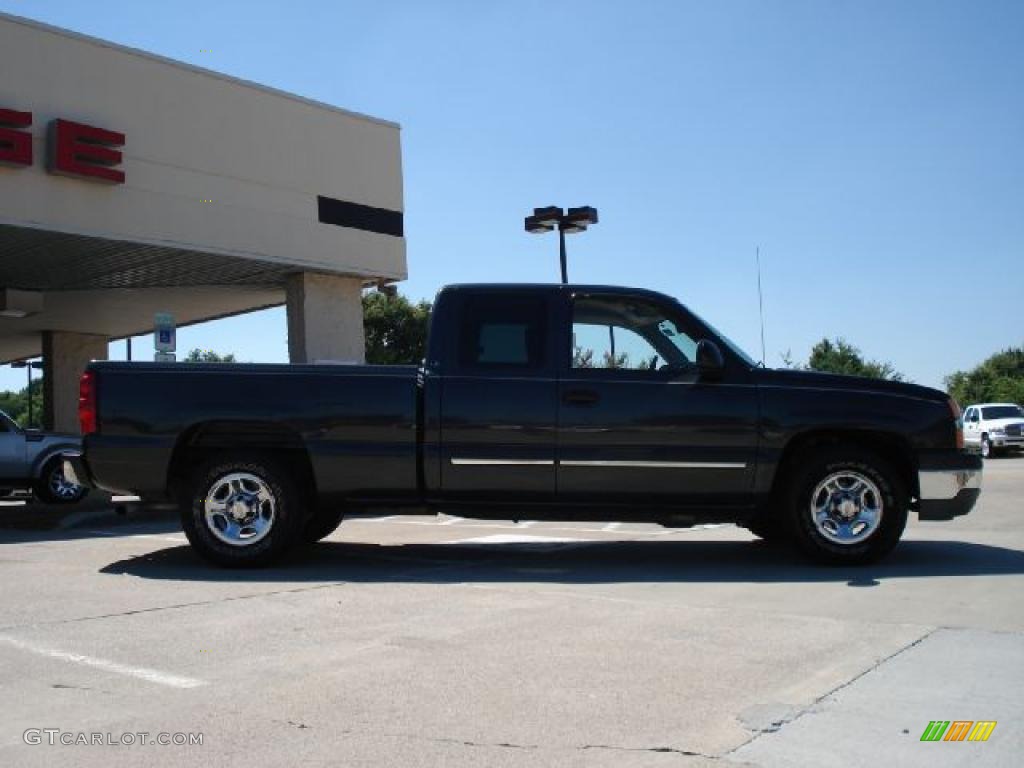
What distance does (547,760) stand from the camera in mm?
3451

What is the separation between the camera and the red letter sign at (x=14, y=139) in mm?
14750

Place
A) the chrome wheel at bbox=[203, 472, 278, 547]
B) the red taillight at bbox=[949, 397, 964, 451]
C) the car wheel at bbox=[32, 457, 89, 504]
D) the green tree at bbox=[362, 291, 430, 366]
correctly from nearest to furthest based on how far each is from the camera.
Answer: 1. the red taillight at bbox=[949, 397, 964, 451]
2. the chrome wheel at bbox=[203, 472, 278, 547]
3. the car wheel at bbox=[32, 457, 89, 504]
4. the green tree at bbox=[362, 291, 430, 366]

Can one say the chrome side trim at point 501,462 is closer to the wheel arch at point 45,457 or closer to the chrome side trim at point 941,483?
the chrome side trim at point 941,483

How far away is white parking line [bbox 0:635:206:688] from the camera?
14.6 feet

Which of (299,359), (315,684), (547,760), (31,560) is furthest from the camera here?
(299,359)

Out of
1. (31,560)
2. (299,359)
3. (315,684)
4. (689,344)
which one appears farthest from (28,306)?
(315,684)

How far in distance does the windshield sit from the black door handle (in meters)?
28.7

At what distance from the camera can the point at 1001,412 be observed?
32469mm

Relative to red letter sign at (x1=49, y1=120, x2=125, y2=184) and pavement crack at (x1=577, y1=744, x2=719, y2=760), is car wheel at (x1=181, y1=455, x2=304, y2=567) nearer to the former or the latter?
pavement crack at (x1=577, y1=744, x2=719, y2=760)

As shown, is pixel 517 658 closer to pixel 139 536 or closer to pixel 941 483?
pixel 941 483

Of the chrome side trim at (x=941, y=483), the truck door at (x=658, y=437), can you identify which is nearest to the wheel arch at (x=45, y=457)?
the truck door at (x=658, y=437)

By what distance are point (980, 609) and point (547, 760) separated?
348cm

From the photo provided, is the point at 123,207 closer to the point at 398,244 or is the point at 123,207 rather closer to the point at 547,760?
the point at 398,244

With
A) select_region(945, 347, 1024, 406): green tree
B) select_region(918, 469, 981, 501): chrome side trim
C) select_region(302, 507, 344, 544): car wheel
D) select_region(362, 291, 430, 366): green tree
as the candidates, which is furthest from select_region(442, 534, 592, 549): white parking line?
select_region(945, 347, 1024, 406): green tree
